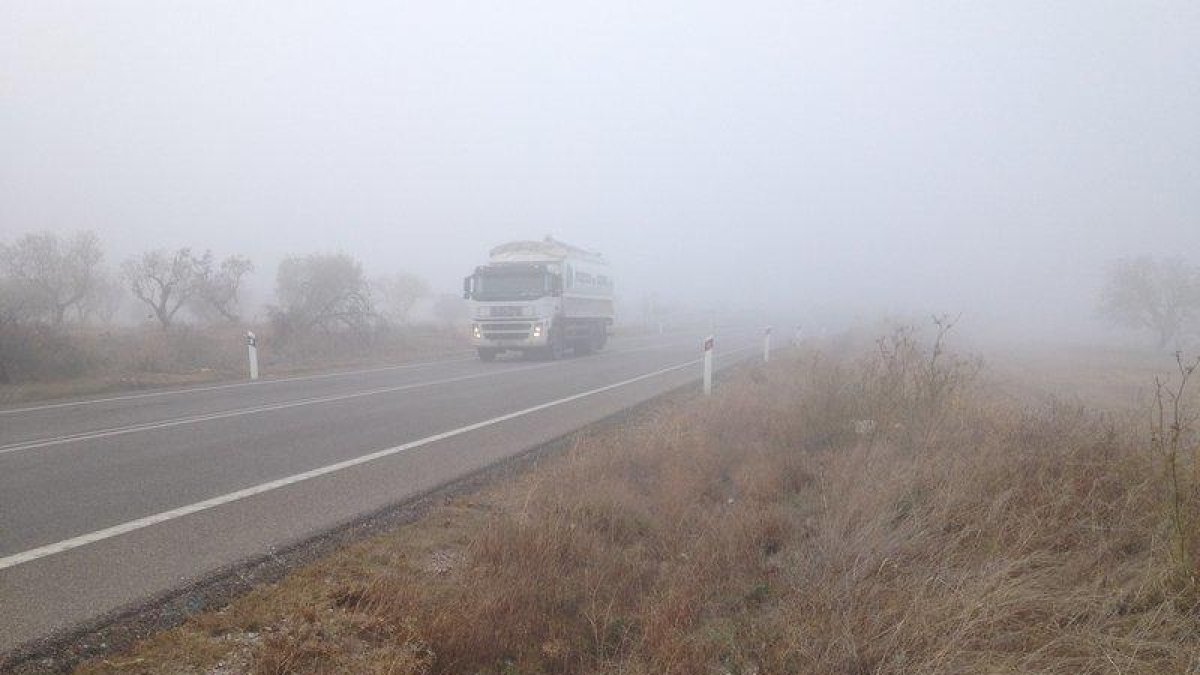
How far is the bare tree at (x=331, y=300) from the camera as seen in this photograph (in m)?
22.0

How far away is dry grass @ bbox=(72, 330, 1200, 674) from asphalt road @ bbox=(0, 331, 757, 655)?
0.83 m

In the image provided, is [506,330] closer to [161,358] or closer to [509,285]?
[509,285]

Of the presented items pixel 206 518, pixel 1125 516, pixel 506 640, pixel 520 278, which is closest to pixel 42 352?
pixel 520 278

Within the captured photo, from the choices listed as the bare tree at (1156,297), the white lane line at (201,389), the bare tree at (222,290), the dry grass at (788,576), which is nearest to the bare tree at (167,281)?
the bare tree at (222,290)

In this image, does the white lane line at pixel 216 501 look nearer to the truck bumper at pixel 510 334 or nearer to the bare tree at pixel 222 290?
the truck bumper at pixel 510 334

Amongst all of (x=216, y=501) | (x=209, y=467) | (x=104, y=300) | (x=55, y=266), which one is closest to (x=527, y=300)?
(x=209, y=467)

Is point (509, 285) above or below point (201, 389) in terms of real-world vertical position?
above

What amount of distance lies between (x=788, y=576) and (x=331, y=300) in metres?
22.6

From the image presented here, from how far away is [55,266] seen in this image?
1179 inches

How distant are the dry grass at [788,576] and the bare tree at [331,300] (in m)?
18.4

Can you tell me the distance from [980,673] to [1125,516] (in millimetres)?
2124

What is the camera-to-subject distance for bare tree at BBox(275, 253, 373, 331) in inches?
866

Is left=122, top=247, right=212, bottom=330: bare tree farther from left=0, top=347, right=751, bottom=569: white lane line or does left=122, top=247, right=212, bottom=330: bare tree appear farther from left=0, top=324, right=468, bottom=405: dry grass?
left=0, top=347, right=751, bottom=569: white lane line

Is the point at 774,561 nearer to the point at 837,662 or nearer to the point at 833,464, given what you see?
the point at 837,662
